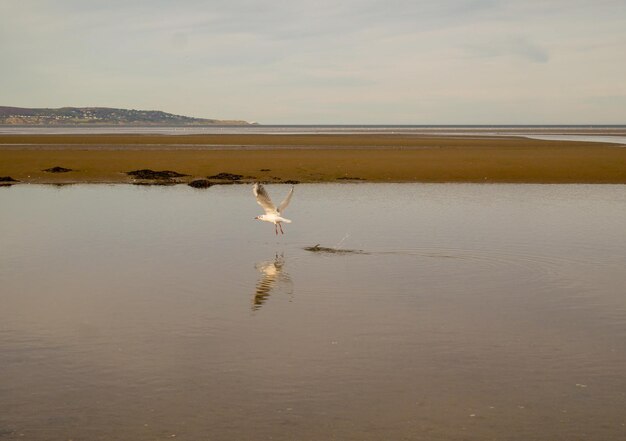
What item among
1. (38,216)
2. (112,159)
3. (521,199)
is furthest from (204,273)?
(112,159)

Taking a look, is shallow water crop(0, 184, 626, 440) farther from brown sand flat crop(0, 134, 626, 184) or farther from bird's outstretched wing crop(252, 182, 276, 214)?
brown sand flat crop(0, 134, 626, 184)

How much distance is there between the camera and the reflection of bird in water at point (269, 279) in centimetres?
1409

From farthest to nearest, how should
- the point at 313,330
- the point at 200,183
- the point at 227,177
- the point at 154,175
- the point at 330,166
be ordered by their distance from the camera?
the point at 330,166
the point at 154,175
the point at 227,177
the point at 200,183
the point at 313,330

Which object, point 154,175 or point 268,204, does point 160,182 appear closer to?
point 154,175

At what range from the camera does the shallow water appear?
28.4 ft

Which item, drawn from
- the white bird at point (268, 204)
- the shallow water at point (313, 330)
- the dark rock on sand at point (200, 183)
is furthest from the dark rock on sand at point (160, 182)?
the white bird at point (268, 204)

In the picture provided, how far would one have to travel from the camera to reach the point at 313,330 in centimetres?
1187

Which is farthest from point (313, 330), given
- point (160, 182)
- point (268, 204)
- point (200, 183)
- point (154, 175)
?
point (154, 175)

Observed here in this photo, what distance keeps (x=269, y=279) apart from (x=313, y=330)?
12.9 ft

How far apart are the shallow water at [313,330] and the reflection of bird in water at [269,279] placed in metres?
0.08

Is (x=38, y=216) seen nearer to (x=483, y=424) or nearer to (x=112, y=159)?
(x=483, y=424)

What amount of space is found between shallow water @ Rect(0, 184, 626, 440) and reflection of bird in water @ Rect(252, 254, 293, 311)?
0.08m

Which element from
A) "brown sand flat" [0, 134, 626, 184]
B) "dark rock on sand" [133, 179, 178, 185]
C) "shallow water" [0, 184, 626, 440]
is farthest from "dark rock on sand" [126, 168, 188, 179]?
"shallow water" [0, 184, 626, 440]

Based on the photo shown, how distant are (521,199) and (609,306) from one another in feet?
Result: 56.4
